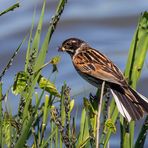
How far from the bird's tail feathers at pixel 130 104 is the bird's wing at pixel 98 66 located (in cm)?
5

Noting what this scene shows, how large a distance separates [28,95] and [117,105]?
345 mm

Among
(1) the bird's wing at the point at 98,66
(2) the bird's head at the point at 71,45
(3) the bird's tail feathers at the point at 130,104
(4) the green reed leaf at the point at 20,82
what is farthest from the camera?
(2) the bird's head at the point at 71,45

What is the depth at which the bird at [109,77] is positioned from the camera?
319 centimetres

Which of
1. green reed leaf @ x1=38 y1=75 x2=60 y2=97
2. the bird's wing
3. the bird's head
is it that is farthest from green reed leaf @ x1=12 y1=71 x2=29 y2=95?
the bird's head

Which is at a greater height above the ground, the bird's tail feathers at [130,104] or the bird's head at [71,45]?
the bird's head at [71,45]

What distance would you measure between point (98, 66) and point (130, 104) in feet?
1.34

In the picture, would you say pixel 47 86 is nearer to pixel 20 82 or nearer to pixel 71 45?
pixel 20 82

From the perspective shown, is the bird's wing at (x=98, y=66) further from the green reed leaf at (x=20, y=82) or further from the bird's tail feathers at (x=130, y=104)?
the green reed leaf at (x=20, y=82)

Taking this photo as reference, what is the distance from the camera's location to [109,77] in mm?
3479

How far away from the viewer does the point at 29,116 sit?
3020mm

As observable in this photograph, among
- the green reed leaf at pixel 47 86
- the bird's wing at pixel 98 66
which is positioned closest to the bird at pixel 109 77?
the bird's wing at pixel 98 66

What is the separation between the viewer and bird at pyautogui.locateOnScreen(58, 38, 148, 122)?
126 inches

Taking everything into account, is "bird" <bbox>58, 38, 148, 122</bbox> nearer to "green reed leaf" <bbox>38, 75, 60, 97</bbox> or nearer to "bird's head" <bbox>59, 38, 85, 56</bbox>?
"bird's head" <bbox>59, 38, 85, 56</bbox>

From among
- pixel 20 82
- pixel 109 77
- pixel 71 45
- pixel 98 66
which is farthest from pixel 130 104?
pixel 71 45
